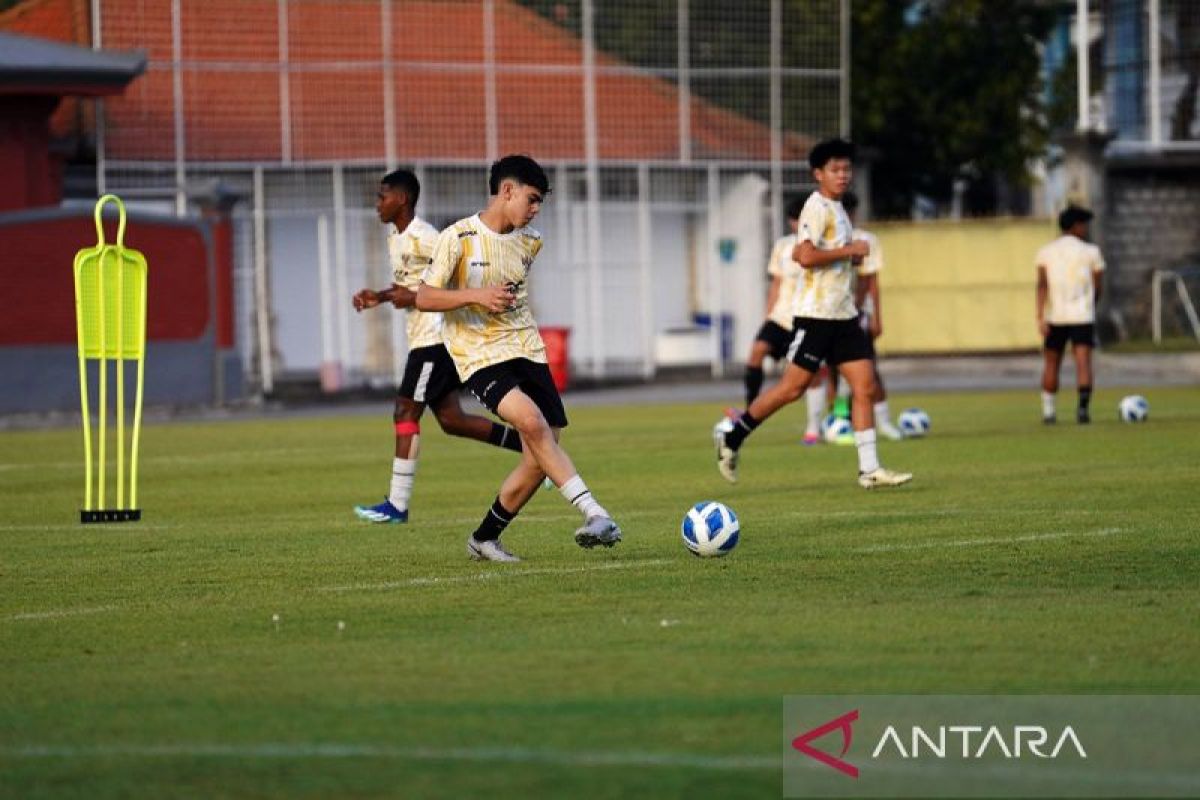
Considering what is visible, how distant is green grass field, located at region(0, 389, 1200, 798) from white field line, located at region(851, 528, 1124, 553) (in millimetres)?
48

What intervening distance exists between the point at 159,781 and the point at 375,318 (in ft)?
108

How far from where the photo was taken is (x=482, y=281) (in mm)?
11750

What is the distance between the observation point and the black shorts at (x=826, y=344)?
16.6 meters

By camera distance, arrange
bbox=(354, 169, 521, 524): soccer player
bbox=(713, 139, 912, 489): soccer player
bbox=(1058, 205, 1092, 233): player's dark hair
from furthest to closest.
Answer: bbox=(1058, 205, 1092, 233): player's dark hair → bbox=(713, 139, 912, 489): soccer player → bbox=(354, 169, 521, 524): soccer player

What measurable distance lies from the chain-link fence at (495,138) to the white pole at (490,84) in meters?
0.04

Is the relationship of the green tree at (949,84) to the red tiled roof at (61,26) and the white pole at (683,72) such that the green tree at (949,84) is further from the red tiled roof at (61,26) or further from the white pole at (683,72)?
the red tiled roof at (61,26)

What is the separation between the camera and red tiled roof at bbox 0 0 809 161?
128 ft

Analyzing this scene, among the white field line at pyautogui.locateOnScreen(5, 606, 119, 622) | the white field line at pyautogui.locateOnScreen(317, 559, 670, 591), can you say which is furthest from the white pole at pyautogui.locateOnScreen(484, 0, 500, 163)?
the white field line at pyautogui.locateOnScreen(5, 606, 119, 622)

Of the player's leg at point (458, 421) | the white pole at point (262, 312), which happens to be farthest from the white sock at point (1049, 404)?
the white pole at point (262, 312)

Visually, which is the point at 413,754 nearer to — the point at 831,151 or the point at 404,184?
the point at 404,184

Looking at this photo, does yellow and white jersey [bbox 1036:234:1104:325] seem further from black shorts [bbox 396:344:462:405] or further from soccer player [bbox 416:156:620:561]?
soccer player [bbox 416:156:620:561]

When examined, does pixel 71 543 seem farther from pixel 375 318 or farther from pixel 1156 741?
pixel 375 318

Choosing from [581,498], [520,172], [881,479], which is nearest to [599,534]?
[581,498]

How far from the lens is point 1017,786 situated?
635 cm
